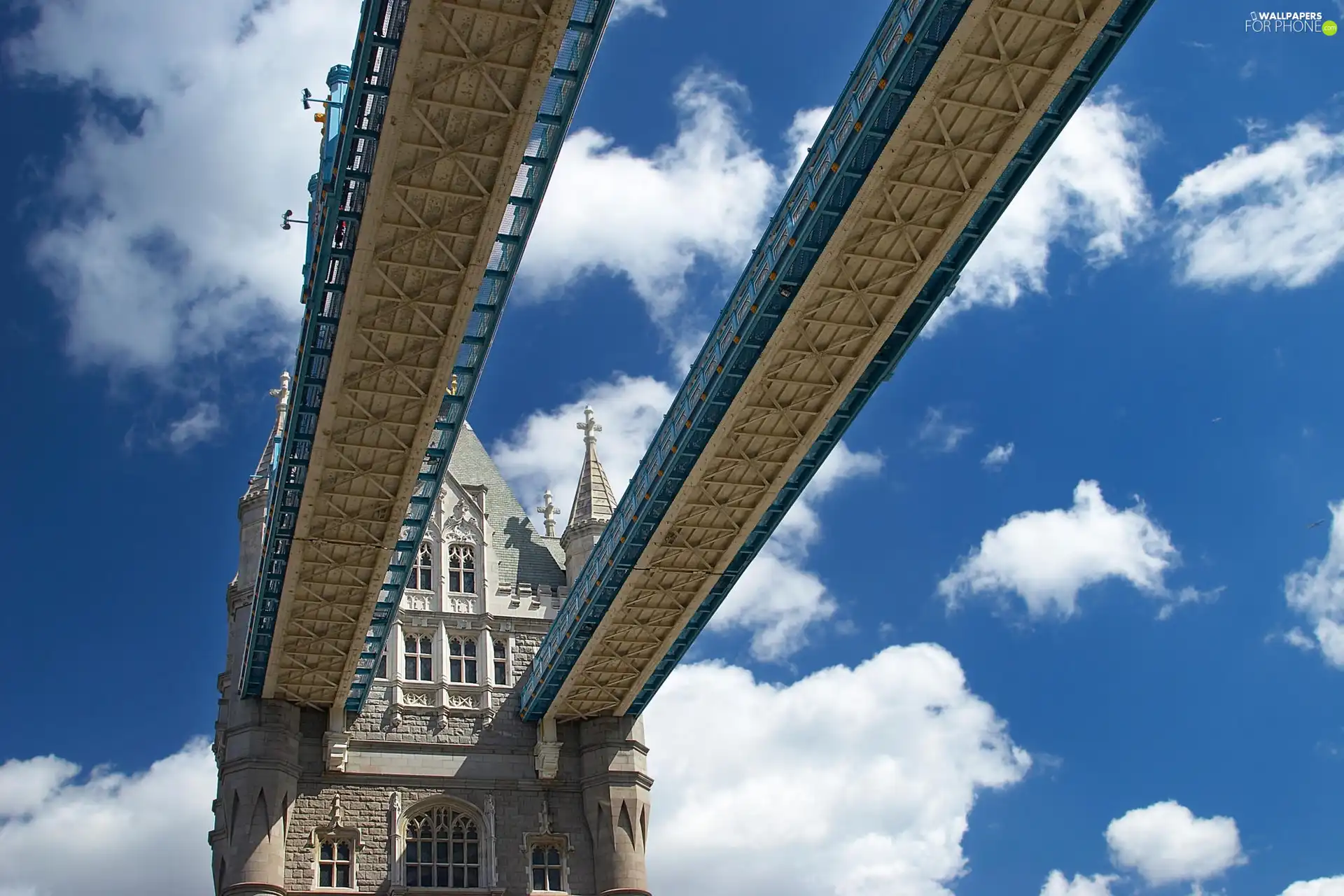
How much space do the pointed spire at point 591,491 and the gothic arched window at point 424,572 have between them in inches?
211

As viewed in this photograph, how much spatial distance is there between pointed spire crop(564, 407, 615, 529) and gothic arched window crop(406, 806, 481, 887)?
469 inches

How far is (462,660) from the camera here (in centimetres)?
5156

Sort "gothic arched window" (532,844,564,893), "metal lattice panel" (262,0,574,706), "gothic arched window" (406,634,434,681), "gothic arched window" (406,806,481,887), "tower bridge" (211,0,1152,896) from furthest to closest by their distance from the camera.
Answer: "gothic arched window" (406,634,434,681) → "gothic arched window" (532,844,564,893) → "gothic arched window" (406,806,481,887) → "tower bridge" (211,0,1152,896) → "metal lattice panel" (262,0,574,706)

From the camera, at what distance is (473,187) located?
2953cm

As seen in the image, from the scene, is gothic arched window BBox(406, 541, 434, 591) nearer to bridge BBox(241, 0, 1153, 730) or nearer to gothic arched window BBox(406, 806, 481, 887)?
bridge BBox(241, 0, 1153, 730)

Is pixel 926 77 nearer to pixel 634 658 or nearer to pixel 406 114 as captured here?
pixel 406 114

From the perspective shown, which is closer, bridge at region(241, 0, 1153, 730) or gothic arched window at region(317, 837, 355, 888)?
bridge at region(241, 0, 1153, 730)

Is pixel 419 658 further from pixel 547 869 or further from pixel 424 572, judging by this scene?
pixel 547 869

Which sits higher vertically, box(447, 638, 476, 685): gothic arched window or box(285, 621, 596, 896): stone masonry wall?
box(447, 638, 476, 685): gothic arched window

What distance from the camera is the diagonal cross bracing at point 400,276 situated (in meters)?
26.6

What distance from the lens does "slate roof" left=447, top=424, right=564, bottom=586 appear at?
55.5m

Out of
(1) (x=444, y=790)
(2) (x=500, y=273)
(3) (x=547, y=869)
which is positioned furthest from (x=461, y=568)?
(2) (x=500, y=273)

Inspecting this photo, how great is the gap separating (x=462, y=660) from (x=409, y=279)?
22721 mm

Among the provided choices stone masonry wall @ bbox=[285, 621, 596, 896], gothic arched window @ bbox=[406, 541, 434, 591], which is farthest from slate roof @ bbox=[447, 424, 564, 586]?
stone masonry wall @ bbox=[285, 621, 596, 896]
